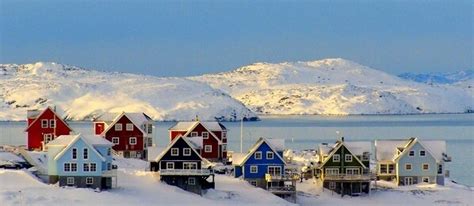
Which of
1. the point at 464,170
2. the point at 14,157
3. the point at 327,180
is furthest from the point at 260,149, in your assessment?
the point at 464,170

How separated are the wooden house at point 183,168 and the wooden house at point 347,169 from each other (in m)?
8.13

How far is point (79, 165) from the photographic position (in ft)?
226

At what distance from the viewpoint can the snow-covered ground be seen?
6500 cm

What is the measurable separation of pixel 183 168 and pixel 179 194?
3168 millimetres

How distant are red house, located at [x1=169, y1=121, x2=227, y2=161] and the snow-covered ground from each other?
8.60m

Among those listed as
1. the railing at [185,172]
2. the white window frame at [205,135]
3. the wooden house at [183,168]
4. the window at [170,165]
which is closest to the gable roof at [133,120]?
the white window frame at [205,135]

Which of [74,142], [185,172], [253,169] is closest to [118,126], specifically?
[253,169]

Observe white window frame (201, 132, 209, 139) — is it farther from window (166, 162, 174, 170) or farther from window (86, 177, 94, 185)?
window (86, 177, 94, 185)

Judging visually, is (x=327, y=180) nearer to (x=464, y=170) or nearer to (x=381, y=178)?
(x=381, y=178)

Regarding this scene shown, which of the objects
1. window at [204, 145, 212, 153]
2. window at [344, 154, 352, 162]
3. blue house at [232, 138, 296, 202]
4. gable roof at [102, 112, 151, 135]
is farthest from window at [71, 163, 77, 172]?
window at [204, 145, 212, 153]

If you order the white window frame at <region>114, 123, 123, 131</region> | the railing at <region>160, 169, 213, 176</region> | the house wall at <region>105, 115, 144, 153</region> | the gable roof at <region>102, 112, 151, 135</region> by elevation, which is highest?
the gable roof at <region>102, 112, 151, 135</region>

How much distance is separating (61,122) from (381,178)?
23041mm

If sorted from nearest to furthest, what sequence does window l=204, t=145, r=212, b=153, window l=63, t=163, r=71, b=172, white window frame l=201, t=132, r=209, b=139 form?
window l=63, t=163, r=71, b=172
white window frame l=201, t=132, r=209, b=139
window l=204, t=145, r=212, b=153

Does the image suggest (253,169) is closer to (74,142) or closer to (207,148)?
(74,142)
